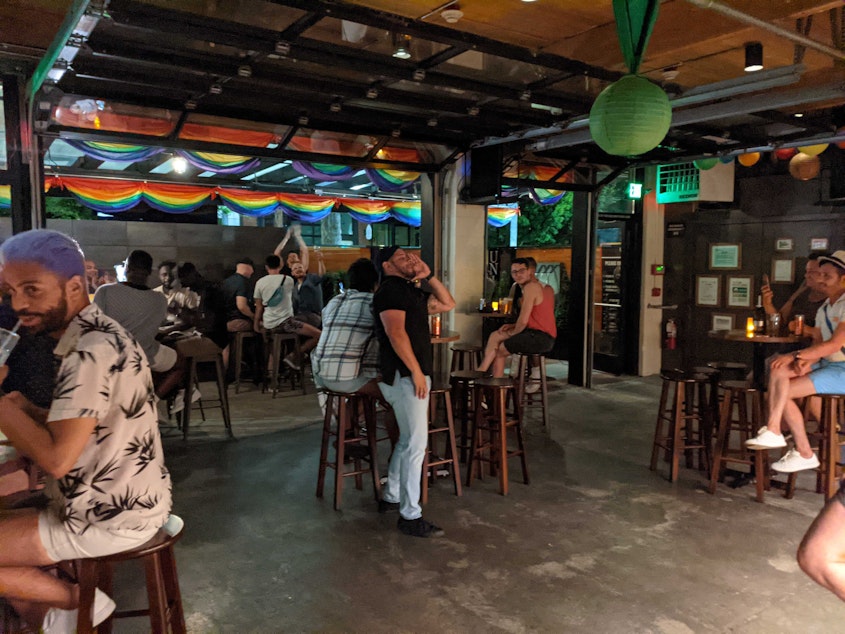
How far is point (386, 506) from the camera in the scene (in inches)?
151

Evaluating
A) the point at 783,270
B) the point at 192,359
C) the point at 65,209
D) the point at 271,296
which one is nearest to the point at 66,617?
the point at 192,359

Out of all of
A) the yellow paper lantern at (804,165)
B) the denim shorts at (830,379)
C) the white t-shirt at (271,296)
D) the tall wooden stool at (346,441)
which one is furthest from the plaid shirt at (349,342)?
the yellow paper lantern at (804,165)

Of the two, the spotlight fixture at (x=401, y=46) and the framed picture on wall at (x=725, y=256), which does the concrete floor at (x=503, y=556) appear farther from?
the framed picture on wall at (x=725, y=256)

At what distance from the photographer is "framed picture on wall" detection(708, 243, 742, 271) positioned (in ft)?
25.4

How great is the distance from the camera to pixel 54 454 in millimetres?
1694

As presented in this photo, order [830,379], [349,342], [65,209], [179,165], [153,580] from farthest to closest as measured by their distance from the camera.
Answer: [65,209] → [179,165] → [830,379] → [349,342] → [153,580]

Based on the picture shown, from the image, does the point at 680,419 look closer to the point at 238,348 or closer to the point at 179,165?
the point at 238,348

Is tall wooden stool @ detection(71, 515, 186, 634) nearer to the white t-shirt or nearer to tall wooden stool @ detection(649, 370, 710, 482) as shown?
tall wooden stool @ detection(649, 370, 710, 482)

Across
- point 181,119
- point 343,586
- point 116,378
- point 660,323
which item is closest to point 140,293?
point 181,119

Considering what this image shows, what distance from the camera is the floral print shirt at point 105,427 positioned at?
1745 millimetres

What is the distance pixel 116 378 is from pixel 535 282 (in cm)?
453

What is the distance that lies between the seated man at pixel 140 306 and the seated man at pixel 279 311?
2.48 metres

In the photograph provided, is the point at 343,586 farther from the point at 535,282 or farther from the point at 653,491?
the point at 535,282

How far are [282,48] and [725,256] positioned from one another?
637 centimetres
